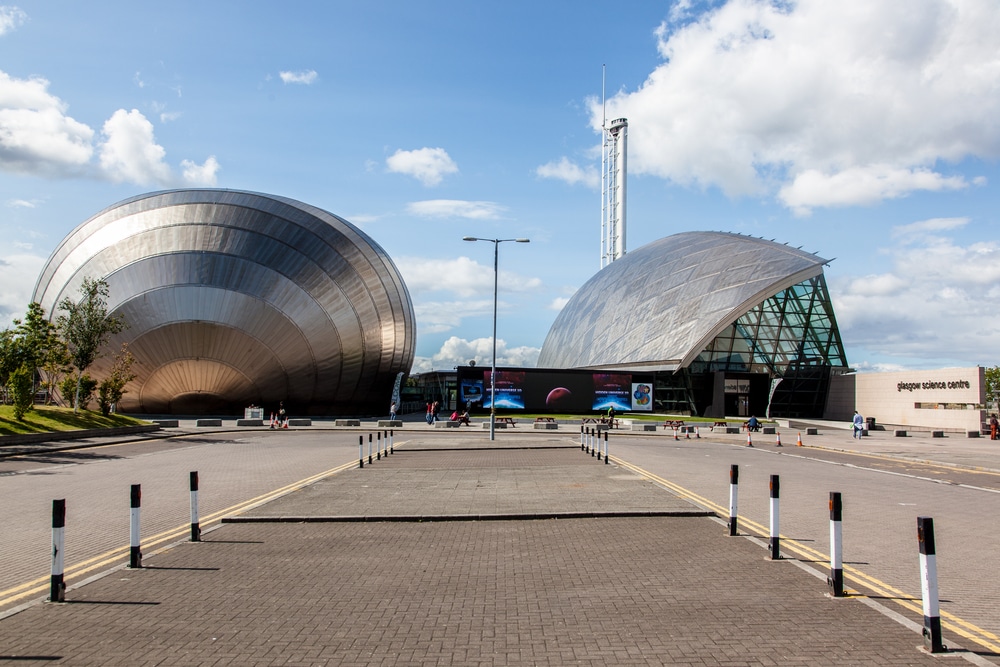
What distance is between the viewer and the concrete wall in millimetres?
49531

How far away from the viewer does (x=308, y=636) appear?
5645 millimetres

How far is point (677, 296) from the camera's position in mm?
66750

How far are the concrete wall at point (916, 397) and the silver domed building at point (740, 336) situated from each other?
2.79 metres

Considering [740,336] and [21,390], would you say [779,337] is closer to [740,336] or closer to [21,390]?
[740,336]

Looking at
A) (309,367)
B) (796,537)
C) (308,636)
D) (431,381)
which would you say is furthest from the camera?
(431,381)

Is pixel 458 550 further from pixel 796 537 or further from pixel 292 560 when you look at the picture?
pixel 796 537

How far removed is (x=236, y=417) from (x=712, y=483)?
38786 mm

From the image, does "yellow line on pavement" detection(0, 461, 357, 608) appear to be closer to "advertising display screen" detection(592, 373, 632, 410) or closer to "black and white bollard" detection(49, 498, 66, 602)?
"black and white bollard" detection(49, 498, 66, 602)

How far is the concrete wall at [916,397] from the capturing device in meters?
49.5

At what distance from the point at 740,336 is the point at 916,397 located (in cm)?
1390

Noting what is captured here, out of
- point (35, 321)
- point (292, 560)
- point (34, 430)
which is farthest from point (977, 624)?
point (35, 321)

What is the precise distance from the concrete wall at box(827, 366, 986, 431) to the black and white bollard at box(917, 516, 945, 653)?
5082cm

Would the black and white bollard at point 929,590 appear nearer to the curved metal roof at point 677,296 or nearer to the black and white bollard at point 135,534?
the black and white bollard at point 135,534


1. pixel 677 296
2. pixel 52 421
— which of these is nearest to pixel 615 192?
pixel 677 296
